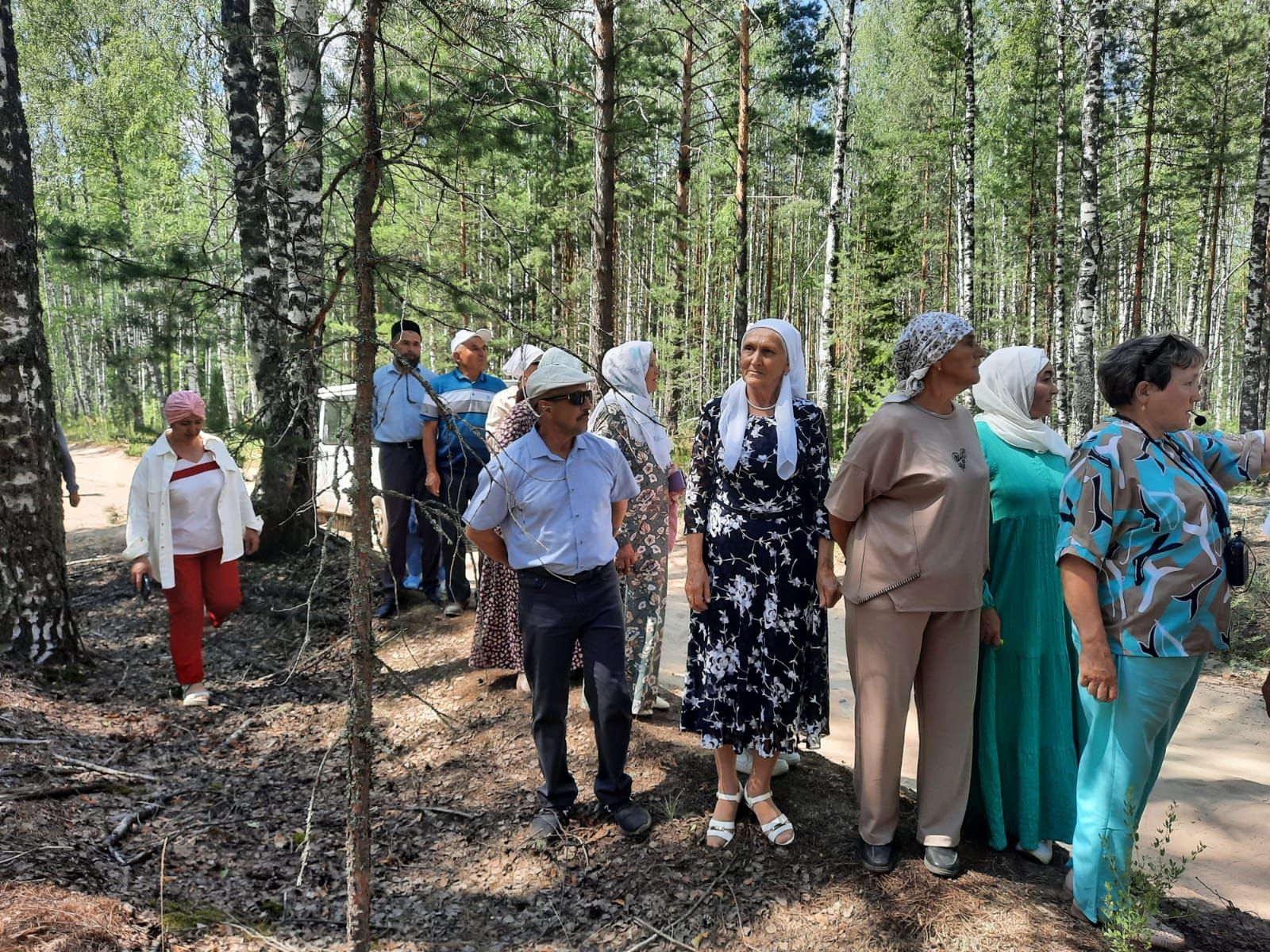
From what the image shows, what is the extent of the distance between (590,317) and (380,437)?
85.3 inches

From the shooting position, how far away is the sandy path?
3.39m

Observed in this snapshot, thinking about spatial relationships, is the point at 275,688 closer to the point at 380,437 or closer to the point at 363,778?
the point at 380,437

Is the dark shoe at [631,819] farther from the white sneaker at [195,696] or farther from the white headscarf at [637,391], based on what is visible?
the white sneaker at [195,696]

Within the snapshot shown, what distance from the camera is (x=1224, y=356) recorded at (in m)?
35.8

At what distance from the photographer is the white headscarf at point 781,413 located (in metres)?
3.01

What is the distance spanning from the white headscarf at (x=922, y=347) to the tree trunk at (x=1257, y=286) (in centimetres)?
1469

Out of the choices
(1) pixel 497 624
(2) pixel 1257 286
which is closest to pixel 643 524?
(1) pixel 497 624

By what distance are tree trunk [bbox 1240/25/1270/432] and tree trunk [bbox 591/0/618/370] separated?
12.8 m

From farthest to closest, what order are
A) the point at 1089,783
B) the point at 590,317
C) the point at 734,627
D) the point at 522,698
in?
the point at 590,317, the point at 522,698, the point at 734,627, the point at 1089,783

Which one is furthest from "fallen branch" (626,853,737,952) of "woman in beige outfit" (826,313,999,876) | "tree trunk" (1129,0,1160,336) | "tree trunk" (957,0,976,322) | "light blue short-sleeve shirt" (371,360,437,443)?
"tree trunk" (1129,0,1160,336)

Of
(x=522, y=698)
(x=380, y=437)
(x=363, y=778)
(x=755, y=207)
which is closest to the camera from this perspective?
(x=363, y=778)

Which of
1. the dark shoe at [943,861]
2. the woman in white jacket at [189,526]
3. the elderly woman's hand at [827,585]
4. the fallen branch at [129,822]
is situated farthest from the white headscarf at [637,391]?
the fallen branch at [129,822]

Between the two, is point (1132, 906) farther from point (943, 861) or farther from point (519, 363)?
point (519, 363)

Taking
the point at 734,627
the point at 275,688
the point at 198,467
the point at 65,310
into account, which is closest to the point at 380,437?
the point at 198,467
